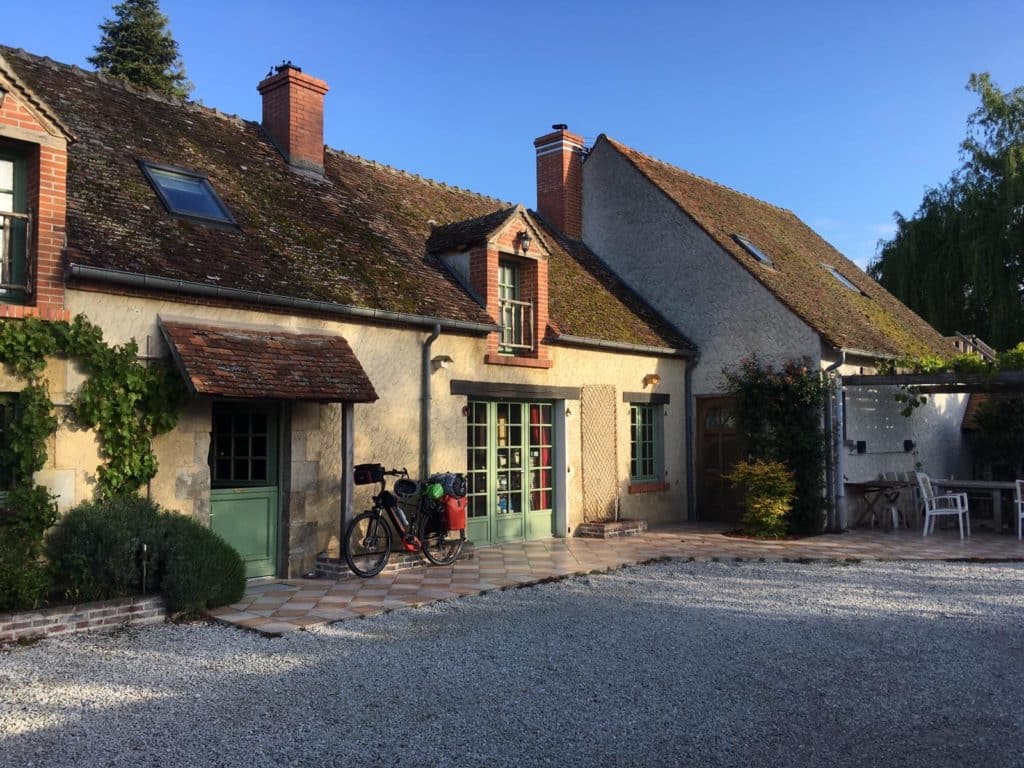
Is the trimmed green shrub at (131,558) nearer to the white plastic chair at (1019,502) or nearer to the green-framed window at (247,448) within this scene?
the green-framed window at (247,448)

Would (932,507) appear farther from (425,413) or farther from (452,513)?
(425,413)

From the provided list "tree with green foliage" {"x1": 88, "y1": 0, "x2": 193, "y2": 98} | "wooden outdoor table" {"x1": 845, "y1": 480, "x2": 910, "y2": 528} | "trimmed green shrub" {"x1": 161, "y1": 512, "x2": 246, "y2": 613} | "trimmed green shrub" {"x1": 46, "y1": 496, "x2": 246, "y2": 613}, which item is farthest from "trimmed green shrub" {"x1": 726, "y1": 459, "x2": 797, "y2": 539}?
"tree with green foliage" {"x1": 88, "y1": 0, "x2": 193, "y2": 98}

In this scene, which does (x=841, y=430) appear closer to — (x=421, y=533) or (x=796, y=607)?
(x=796, y=607)

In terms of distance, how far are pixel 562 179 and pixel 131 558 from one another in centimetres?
1181

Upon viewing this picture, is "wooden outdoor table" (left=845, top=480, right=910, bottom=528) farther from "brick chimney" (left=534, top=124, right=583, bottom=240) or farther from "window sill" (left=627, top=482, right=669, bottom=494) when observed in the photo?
"brick chimney" (left=534, top=124, right=583, bottom=240)

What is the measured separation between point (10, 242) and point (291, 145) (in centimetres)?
540

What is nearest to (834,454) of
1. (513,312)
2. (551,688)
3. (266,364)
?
(513,312)

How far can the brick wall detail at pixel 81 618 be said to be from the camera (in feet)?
20.7

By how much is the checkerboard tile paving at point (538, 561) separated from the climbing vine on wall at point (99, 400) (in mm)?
1655

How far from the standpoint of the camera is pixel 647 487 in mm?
13891

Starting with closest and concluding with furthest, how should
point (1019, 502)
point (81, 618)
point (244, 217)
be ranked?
1. point (81, 618)
2. point (244, 217)
3. point (1019, 502)

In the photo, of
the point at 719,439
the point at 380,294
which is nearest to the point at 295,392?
the point at 380,294

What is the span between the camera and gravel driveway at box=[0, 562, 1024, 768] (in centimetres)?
427

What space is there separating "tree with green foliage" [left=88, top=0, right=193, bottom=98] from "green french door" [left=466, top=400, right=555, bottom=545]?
65.0 feet
